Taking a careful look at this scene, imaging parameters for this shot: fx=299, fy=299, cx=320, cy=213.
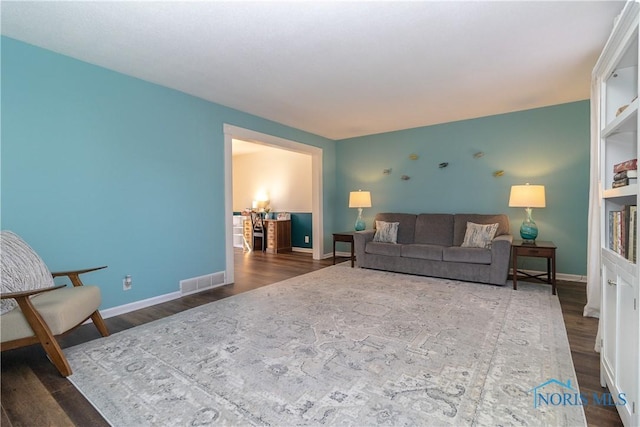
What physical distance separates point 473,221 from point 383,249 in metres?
1.39

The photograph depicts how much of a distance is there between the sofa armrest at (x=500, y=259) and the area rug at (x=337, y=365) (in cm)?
51

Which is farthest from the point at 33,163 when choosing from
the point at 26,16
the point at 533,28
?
the point at 533,28

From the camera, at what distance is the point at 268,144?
4.77 meters

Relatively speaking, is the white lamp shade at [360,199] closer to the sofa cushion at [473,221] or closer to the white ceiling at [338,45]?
the sofa cushion at [473,221]

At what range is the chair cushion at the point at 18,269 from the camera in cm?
199

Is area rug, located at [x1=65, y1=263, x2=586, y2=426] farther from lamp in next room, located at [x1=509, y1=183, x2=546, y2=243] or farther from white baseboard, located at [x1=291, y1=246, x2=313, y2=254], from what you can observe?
white baseboard, located at [x1=291, y1=246, x2=313, y2=254]

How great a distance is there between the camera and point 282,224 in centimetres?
680

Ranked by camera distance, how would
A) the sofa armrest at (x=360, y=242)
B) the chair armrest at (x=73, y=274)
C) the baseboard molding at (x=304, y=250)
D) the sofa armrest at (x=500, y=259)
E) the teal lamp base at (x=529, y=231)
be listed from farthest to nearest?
the baseboard molding at (x=304, y=250)
the sofa armrest at (x=360, y=242)
the teal lamp base at (x=529, y=231)
the sofa armrest at (x=500, y=259)
the chair armrest at (x=73, y=274)

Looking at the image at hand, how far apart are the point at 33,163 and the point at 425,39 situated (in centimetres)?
337

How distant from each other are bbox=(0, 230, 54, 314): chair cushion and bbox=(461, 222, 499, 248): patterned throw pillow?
4.58 meters

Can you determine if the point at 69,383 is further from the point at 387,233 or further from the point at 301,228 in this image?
the point at 301,228

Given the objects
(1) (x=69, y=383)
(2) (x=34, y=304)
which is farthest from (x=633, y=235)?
(2) (x=34, y=304)

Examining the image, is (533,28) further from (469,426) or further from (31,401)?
(31,401)

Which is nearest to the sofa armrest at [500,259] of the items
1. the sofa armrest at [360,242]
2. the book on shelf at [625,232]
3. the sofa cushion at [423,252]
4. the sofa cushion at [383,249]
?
the sofa cushion at [423,252]
